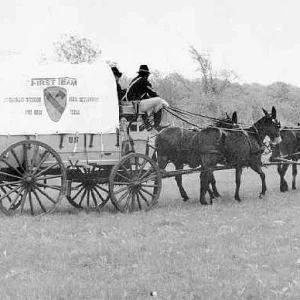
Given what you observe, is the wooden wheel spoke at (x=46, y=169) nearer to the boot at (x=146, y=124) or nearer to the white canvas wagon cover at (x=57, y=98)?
the white canvas wagon cover at (x=57, y=98)

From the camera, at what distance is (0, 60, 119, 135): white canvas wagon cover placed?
9.89m

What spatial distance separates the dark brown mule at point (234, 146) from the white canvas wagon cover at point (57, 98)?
2441 millimetres

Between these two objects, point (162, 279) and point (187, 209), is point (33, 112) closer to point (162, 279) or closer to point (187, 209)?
point (187, 209)

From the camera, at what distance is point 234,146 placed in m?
12.3

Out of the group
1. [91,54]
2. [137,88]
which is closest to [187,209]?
[137,88]

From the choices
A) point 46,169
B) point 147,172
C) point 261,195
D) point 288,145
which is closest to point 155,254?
point 46,169

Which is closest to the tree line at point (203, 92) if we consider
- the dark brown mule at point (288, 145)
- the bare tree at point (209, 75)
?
the bare tree at point (209, 75)

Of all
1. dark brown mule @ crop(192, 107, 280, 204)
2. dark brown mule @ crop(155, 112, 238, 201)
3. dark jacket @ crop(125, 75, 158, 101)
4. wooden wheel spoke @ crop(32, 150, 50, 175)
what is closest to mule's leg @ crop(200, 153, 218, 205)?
dark brown mule @ crop(192, 107, 280, 204)

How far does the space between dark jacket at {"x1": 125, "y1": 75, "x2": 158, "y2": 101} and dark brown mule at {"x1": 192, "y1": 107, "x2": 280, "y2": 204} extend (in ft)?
5.19

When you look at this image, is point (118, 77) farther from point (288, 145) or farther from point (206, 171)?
point (288, 145)

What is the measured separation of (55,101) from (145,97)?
1.97 metres

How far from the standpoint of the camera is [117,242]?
25.4ft

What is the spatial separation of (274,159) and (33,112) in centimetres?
666

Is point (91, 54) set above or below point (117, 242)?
above
